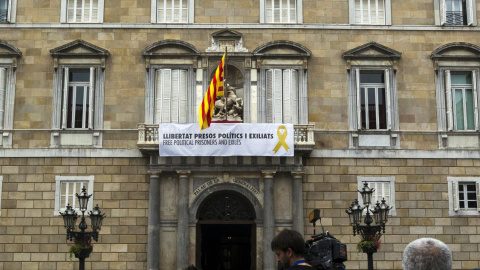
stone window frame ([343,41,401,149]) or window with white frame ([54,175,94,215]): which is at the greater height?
stone window frame ([343,41,401,149])

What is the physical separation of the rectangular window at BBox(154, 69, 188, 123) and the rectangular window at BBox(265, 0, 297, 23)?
4.04m

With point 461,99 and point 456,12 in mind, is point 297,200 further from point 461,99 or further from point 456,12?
point 456,12

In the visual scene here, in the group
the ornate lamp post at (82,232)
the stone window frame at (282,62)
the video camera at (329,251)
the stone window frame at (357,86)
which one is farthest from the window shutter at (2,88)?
the video camera at (329,251)

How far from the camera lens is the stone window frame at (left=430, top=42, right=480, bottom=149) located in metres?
24.8

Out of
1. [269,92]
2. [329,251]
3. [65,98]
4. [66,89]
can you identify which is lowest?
[329,251]

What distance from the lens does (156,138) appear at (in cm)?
2398

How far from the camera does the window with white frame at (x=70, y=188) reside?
953 inches

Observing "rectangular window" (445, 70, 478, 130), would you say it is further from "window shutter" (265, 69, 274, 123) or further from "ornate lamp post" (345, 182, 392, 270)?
"ornate lamp post" (345, 182, 392, 270)

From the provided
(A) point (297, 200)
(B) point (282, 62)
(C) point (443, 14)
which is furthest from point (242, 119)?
(C) point (443, 14)

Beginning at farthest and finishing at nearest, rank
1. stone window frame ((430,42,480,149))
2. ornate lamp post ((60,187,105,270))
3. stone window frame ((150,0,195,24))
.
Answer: stone window frame ((150,0,195,24))
stone window frame ((430,42,480,149))
ornate lamp post ((60,187,105,270))

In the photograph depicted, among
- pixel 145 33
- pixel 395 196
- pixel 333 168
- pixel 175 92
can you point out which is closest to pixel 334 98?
pixel 333 168

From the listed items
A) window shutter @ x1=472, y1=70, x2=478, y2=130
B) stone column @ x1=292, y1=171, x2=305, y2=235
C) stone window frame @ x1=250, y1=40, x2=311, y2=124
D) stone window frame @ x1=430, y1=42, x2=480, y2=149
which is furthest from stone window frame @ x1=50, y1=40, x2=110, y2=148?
window shutter @ x1=472, y1=70, x2=478, y2=130

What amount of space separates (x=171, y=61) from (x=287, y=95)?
4.61 metres

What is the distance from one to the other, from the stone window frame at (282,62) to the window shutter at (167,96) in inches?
127
